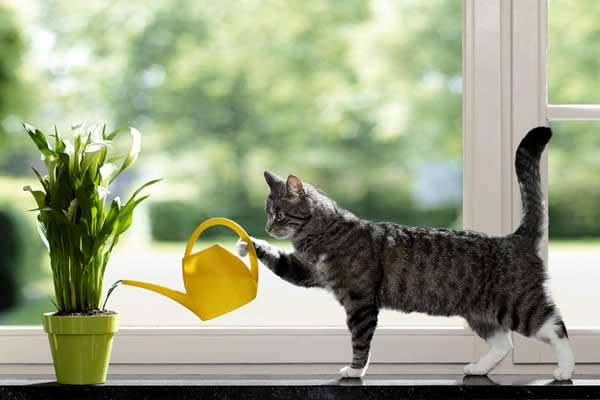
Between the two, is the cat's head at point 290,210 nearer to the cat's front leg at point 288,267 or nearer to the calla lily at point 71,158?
the cat's front leg at point 288,267

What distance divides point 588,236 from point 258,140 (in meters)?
2.39

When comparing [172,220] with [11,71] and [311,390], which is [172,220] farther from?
[311,390]

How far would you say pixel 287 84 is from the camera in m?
4.56

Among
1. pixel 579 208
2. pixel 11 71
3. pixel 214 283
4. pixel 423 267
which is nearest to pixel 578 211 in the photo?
pixel 579 208

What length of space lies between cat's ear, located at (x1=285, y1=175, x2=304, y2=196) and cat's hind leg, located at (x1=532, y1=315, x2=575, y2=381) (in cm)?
46

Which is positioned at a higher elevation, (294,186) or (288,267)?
(294,186)

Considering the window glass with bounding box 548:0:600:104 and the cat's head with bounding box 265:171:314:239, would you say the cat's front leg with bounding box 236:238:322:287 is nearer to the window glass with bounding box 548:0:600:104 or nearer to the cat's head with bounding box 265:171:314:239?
the cat's head with bounding box 265:171:314:239

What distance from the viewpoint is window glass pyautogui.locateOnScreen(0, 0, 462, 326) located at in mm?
4207

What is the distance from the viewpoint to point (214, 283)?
1029mm

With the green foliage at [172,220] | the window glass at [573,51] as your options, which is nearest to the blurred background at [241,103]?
the green foliage at [172,220]

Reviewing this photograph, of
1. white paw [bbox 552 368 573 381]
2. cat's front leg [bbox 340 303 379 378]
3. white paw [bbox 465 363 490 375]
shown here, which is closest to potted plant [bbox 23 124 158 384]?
cat's front leg [bbox 340 303 379 378]

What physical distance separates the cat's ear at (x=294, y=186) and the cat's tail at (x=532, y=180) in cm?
39

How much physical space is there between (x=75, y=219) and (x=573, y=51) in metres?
1.76

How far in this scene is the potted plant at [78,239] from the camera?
3.26 ft
